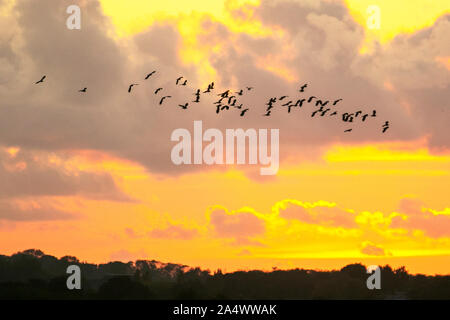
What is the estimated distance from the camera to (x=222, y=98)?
14575 cm
